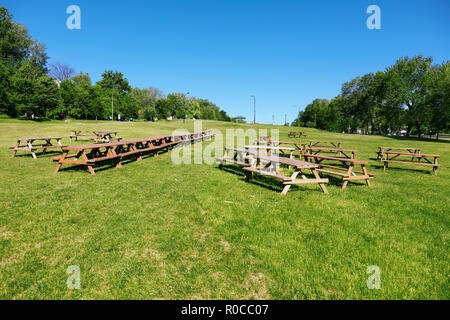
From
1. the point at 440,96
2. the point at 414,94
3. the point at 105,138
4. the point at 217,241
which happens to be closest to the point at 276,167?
the point at 217,241

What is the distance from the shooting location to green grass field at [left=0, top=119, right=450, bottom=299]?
2477 millimetres

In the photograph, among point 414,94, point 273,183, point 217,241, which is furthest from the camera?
point 414,94

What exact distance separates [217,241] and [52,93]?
51722mm

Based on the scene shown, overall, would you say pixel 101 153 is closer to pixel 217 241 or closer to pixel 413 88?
pixel 217 241

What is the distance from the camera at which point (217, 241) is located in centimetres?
341

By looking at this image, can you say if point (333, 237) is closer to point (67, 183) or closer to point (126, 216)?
point (126, 216)

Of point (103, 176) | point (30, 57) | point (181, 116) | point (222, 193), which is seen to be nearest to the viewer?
point (222, 193)

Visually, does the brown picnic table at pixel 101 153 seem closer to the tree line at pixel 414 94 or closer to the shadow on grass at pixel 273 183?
the shadow on grass at pixel 273 183

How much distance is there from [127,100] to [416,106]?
7126 centimetres

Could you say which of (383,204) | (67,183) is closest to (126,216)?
(67,183)

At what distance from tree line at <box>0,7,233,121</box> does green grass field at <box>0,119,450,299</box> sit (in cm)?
4302

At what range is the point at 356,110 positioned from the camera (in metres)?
62.0

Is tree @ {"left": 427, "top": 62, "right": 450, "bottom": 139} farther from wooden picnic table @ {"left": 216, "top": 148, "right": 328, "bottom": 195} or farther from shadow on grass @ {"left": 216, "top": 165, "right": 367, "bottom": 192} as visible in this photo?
wooden picnic table @ {"left": 216, "top": 148, "right": 328, "bottom": 195}

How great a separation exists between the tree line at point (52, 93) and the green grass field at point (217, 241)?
1694 inches
